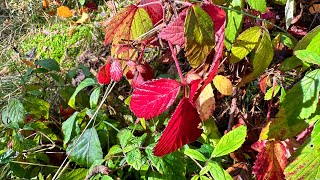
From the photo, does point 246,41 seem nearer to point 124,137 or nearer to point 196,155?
point 196,155

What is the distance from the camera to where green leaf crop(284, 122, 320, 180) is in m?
0.82

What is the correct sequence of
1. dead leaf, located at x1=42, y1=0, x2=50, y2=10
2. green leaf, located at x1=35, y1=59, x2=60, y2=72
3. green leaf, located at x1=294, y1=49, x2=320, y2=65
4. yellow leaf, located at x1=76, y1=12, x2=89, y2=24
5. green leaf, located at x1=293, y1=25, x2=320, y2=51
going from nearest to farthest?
green leaf, located at x1=294, y1=49, x2=320, y2=65, green leaf, located at x1=293, y1=25, x2=320, y2=51, green leaf, located at x1=35, y1=59, x2=60, y2=72, yellow leaf, located at x1=76, y1=12, x2=89, y2=24, dead leaf, located at x1=42, y1=0, x2=50, y2=10

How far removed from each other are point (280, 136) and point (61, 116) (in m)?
0.95

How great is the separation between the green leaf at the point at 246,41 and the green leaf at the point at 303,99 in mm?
178

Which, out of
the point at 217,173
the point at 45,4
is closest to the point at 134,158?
the point at 217,173

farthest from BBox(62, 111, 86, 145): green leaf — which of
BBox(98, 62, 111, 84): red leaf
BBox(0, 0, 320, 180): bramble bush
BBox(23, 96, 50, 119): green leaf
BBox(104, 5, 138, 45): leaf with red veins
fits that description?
BBox(104, 5, 138, 45): leaf with red veins

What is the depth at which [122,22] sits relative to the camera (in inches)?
40.0

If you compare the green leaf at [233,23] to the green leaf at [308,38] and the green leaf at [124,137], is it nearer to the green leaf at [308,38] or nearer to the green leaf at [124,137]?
the green leaf at [308,38]

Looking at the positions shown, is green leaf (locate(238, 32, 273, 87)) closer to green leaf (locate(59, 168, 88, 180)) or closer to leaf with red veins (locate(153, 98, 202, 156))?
leaf with red veins (locate(153, 98, 202, 156))

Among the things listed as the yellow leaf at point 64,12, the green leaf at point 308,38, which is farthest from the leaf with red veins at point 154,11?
the yellow leaf at point 64,12

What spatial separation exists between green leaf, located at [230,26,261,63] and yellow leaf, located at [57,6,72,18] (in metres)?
1.59

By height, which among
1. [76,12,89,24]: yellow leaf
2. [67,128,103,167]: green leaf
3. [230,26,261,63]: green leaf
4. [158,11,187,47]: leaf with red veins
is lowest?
[67,128,103,167]: green leaf

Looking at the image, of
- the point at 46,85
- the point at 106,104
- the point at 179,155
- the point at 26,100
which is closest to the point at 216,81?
the point at 179,155

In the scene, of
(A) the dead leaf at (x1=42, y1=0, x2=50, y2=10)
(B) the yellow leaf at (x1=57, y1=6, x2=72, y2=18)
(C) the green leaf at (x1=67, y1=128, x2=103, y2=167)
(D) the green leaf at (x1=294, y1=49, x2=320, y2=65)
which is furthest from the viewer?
(A) the dead leaf at (x1=42, y1=0, x2=50, y2=10)
